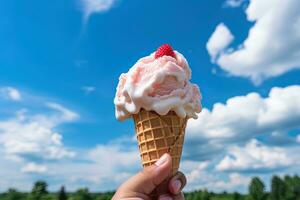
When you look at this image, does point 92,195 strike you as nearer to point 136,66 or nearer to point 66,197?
point 66,197

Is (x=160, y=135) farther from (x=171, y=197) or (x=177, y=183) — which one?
(x=171, y=197)

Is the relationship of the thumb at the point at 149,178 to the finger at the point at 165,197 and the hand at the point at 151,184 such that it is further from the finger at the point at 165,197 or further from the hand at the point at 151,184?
the finger at the point at 165,197

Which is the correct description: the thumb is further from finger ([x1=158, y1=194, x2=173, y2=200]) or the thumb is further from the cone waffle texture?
the cone waffle texture

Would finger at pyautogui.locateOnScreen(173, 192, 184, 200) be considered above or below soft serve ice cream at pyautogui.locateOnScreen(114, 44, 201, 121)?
below

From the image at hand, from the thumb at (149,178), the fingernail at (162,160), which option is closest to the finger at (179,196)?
the thumb at (149,178)

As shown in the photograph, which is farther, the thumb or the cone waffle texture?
the cone waffle texture

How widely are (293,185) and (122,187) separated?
76068 millimetres

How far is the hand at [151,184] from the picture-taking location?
3377mm

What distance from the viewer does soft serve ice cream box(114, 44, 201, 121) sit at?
3686 mm

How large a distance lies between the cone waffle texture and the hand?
18 centimetres

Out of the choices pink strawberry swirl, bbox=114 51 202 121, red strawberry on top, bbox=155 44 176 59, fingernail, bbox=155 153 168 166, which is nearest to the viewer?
fingernail, bbox=155 153 168 166

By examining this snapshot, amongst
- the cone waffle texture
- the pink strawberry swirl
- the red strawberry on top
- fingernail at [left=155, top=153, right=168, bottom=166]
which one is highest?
the red strawberry on top

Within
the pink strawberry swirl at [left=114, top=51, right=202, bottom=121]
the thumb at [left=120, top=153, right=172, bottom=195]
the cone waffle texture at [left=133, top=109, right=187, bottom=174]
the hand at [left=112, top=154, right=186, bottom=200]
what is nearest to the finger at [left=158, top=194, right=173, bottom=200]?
the hand at [left=112, top=154, right=186, bottom=200]

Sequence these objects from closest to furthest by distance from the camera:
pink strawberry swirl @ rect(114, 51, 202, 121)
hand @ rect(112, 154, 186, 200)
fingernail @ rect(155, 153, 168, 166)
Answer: hand @ rect(112, 154, 186, 200)
fingernail @ rect(155, 153, 168, 166)
pink strawberry swirl @ rect(114, 51, 202, 121)
